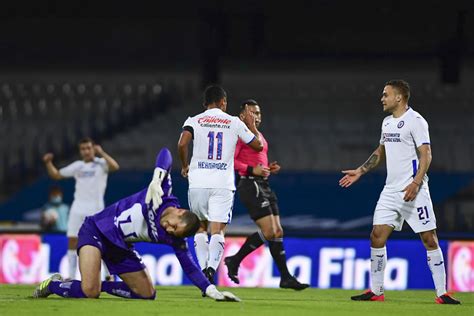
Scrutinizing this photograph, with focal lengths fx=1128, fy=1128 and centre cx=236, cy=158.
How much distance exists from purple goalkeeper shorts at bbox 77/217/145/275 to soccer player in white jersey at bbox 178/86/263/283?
1.28 m

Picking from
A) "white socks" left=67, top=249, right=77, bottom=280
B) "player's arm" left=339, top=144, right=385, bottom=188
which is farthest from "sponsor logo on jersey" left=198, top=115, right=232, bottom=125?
"white socks" left=67, top=249, right=77, bottom=280

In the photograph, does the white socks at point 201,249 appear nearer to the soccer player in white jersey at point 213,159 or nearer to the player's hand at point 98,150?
the soccer player in white jersey at point 213,159

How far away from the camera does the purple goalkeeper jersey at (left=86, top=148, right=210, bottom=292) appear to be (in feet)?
29.0

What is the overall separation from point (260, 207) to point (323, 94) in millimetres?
13689

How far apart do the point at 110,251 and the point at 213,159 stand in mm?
1706

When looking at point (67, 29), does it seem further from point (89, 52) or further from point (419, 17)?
point (419, 17)

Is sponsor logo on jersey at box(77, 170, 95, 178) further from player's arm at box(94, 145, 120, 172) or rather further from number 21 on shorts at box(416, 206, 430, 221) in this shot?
number 21 on shorts at box(416, 206, 430, 221)

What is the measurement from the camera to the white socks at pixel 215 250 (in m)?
10.9

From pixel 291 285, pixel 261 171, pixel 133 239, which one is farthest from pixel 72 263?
pixel 133 239

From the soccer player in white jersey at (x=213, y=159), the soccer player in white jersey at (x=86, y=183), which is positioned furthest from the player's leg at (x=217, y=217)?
the soccer player in white jersey at (x=86, y=183)

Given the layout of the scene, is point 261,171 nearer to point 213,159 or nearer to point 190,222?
point 213,159

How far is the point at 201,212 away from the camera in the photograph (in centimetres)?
1105

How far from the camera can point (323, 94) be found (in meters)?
26.0

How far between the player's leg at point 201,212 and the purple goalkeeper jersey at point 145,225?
5.17 feet
